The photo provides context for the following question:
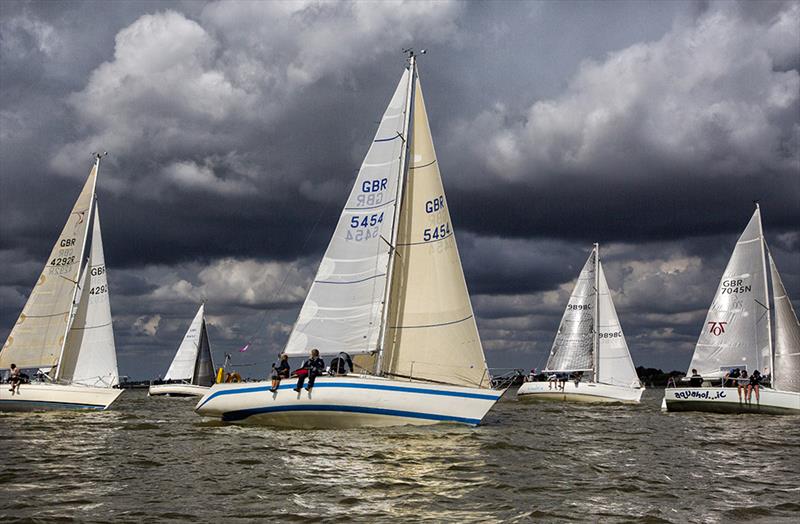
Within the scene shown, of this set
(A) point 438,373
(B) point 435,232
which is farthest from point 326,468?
(B) point 435,232

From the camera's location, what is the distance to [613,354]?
2333 inches

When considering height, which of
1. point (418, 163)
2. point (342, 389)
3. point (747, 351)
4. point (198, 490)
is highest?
point (418, 163)

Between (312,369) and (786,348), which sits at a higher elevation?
(786,348)

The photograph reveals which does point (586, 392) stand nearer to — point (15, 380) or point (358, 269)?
point (358, 269)

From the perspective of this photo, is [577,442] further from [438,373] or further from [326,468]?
[326,468]

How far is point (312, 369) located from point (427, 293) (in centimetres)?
459

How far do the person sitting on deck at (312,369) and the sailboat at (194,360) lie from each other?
178 ft

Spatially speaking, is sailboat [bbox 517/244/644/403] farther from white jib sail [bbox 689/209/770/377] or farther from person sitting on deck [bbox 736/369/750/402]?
person sitting on deck [bbox 736/369/750/402]

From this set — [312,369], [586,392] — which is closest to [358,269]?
[312,369]

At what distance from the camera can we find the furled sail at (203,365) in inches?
3022

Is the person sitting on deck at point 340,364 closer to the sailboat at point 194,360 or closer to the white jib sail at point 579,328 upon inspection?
the white jib sail at point 579,328

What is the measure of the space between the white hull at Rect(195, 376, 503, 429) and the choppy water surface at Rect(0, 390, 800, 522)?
21.9 inches

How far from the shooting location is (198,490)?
43.2 feet

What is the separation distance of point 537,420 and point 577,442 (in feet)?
36.9
